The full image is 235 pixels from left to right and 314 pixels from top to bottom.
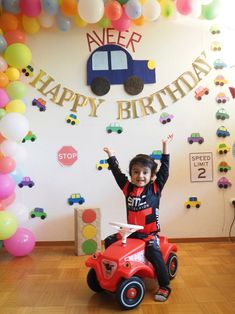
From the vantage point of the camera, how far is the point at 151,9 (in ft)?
8.76

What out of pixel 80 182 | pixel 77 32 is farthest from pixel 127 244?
pixel 77 32

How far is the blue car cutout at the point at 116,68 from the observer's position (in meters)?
2.96

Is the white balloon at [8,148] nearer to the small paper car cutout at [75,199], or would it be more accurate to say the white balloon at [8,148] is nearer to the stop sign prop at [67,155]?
the stop sign prop at [67,155]

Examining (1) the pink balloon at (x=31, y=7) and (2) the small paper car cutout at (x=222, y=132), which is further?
(2) the small paper car cutout at (x=222, y=132)

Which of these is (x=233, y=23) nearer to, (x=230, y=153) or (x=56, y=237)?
(x=230, y=153)

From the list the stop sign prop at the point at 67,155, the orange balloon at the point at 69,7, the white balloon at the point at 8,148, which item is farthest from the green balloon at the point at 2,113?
the orange balloon at the point at 69,7

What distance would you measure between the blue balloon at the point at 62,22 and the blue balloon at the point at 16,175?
1.30 meters

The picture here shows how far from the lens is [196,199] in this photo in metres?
2.98

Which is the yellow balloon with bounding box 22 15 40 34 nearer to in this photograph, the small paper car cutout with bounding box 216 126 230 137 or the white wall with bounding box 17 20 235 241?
the white wall with bounding box 17 20 235 241

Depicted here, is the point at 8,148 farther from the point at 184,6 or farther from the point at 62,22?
the point at 184,6

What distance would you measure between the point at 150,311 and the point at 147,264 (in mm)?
261

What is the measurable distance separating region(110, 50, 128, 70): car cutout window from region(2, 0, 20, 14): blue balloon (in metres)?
0.87

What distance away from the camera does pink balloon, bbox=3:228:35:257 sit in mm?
2580

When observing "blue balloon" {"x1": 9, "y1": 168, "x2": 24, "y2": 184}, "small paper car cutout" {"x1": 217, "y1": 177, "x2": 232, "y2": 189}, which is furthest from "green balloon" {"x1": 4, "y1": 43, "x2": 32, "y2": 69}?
"small paper car cutout" {"x1": 217, "y1": 177, "x2": 232, "y2": 189}
